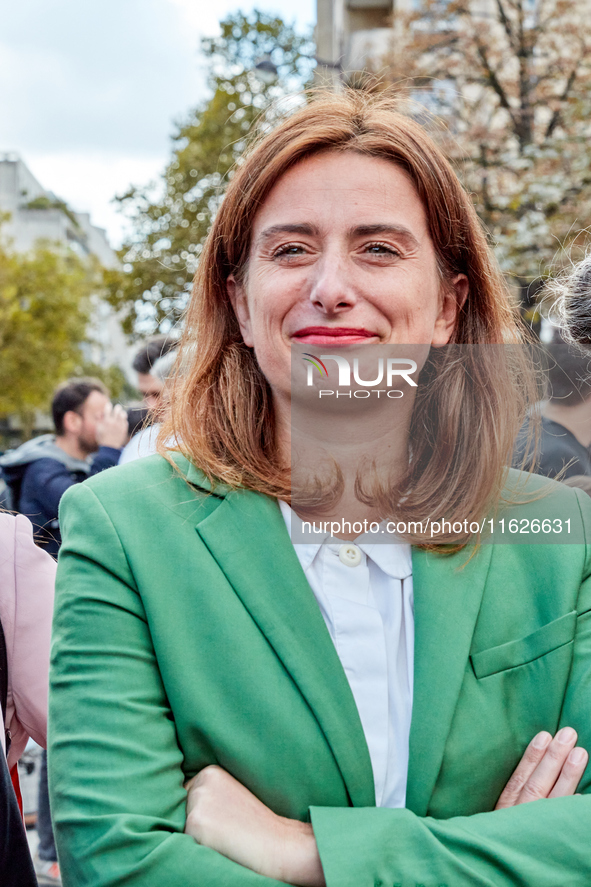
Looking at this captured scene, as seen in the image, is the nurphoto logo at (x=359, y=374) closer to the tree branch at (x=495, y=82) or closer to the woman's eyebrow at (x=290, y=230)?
the woman's eyebrow at (x=290, y=230)

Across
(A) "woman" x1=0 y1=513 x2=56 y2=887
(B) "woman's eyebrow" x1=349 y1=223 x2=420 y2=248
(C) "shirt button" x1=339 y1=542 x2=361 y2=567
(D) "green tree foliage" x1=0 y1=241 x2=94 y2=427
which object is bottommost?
(A) "woman" x1=0 y1=513 x2=56 y2=887

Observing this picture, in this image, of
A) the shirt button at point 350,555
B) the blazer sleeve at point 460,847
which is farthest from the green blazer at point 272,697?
the shirt button at point 350,555

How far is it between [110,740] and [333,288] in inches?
36.2

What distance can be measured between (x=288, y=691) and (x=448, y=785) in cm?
34

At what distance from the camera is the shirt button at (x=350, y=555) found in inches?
69.0

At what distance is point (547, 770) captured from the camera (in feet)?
5.27

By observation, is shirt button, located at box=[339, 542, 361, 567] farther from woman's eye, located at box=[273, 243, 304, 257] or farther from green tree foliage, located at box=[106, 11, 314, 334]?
green tree foliage, located at box=[106, 11, 314, 334]

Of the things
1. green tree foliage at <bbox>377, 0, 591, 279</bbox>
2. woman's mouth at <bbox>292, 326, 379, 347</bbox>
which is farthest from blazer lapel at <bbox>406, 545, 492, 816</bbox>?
green tree foliage at <bbox>377, 0, 591, 279</bbox>

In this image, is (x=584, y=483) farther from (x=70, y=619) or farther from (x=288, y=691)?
(x=70, y=619)

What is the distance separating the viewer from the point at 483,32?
41.7ft

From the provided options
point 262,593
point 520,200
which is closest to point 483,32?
point 520,200

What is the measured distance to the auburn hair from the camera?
6.03ft

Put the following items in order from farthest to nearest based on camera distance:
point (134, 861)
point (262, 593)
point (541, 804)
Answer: point (262, 593), point (541, 804), point (134, 861)

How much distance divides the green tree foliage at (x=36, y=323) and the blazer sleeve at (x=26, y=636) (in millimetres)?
34185
